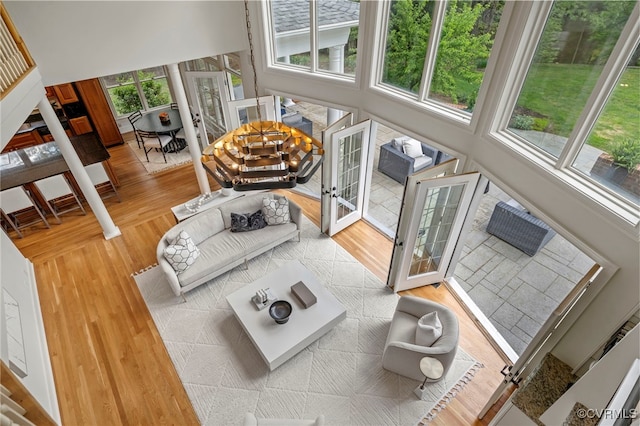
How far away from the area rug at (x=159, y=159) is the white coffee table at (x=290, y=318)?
4.65 meters

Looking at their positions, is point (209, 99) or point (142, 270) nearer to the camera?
point (142, 270)

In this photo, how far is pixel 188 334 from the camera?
4.68 metres

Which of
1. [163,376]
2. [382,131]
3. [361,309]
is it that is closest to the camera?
[163,376]

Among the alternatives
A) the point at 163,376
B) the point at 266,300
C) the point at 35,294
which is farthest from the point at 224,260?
the point at 35,294

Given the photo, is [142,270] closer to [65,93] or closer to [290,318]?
[290,318]

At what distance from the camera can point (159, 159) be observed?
8.39 m

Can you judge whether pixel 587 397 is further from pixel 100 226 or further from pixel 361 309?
pixel 100 226

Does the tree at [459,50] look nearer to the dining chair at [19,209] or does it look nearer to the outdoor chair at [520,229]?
the outdoor chair at [520,229]

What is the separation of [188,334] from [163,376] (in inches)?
23.2

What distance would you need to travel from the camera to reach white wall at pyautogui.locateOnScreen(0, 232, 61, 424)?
3.65 m

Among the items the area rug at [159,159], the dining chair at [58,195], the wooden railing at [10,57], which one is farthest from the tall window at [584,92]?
the dining chair at [58,195]

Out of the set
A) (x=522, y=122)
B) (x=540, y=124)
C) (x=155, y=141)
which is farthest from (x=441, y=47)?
(x=155, y=141)

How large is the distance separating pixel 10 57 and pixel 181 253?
9.74 feet

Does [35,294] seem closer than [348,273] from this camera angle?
Yes
